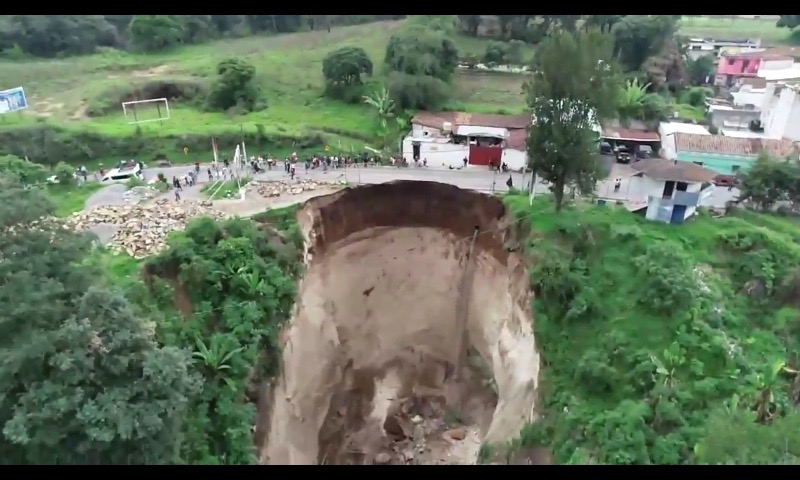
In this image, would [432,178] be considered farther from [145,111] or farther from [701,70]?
[701,70]

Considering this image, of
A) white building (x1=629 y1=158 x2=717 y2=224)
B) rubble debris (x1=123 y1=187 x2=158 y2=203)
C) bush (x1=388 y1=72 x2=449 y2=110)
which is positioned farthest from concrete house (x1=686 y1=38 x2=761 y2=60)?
rubble debris (x1=123 y1=187 x2=158 y2=203)

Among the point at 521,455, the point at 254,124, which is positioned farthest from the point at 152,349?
the point at 254,124

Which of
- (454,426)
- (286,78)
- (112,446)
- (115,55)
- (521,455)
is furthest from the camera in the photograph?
(115,55)

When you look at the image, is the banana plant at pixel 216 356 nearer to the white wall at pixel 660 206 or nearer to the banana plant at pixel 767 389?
the banana plant at pixel 767 389

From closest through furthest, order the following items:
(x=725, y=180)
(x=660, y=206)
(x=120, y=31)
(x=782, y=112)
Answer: (x=660, y=206) → (x=725, y=180) → (x=782, y=112) → (x=120, y=31)

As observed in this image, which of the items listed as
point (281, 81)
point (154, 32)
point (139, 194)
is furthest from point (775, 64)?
point (154, 32)

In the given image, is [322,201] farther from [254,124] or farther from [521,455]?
[521,455]
